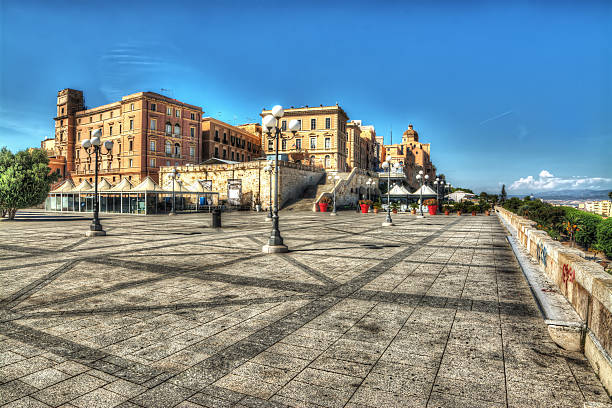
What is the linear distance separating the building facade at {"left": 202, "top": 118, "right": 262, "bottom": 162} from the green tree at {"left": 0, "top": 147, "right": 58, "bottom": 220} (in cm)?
3356

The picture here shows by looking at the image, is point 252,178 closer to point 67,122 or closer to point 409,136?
point 67,122

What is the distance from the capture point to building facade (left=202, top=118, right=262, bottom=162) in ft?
182

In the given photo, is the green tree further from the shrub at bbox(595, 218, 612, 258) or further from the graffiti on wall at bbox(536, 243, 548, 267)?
the shrub at bbox(595, 218, 612, 258)

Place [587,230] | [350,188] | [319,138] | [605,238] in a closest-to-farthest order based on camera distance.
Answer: [605,238] < [587,230] < [350,188] < [319,138]

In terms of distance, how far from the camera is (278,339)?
12.2 feet

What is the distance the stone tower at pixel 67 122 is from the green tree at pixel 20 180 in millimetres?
37280

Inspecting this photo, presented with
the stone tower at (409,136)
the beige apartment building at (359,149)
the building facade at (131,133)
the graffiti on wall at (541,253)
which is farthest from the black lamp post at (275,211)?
the stone tower at (409,136)

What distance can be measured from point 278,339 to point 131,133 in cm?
5024

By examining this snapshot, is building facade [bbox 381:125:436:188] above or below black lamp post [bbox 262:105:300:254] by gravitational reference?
above

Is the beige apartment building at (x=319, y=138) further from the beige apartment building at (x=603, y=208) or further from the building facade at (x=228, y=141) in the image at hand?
the beige apartment building at (x=603, y=208)

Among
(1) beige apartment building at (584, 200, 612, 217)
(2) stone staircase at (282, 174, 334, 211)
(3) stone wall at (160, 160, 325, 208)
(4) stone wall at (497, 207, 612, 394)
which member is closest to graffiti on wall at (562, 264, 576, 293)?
(4) stone wall at (497, 207, 612, 394)

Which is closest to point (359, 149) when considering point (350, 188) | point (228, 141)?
point (228, 141)

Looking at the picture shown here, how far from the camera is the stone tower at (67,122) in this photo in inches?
2130

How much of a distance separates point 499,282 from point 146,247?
8.95 metres
